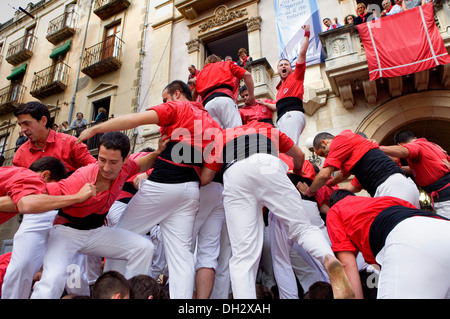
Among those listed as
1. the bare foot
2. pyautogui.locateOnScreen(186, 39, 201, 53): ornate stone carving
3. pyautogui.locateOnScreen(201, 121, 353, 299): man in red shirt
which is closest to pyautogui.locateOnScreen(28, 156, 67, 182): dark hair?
pyautogui.locateOnScreen(201, 121, 353, 299): man in red shirt

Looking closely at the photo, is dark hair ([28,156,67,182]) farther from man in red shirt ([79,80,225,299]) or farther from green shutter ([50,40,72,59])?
green shutter ([50,40,72,59])

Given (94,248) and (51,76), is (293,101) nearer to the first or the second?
(94,248)

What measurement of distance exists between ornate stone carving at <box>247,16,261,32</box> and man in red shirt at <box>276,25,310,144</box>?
6921 mm

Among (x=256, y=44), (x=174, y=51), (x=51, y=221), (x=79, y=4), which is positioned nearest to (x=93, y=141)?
(x=174, y=51)

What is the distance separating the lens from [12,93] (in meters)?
18.4

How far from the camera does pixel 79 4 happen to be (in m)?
18.0

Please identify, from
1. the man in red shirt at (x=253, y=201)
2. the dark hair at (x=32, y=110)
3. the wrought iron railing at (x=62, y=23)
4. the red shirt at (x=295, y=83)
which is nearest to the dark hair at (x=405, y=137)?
the red shirt at (x=295, y=83)

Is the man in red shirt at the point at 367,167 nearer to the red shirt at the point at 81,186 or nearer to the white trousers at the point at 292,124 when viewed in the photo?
the white trousers at the point at 292,124

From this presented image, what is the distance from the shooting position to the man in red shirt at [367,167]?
2977 mm

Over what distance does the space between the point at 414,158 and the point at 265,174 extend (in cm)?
241

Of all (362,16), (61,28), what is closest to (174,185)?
(362,16)

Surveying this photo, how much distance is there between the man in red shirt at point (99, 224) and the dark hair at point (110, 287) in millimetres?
517

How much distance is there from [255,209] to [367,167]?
4.63ft

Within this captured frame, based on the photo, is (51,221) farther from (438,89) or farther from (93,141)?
(93,141)
